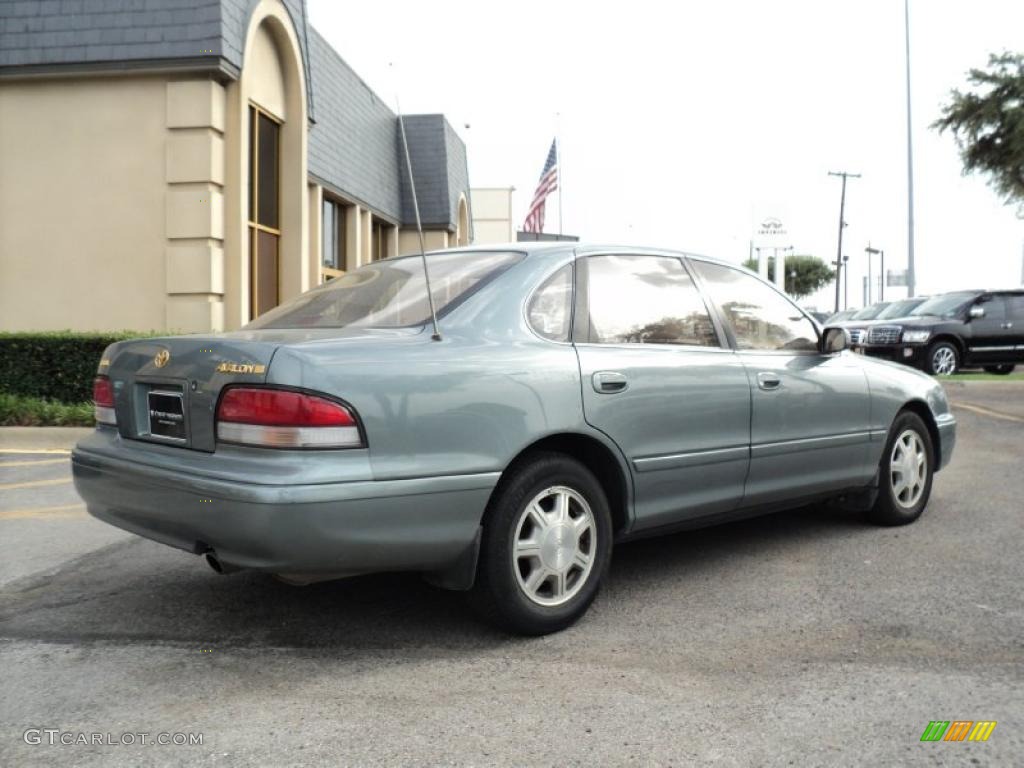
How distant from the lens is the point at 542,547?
12.4ft

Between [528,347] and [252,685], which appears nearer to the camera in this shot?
[252,685]

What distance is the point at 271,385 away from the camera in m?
3.29

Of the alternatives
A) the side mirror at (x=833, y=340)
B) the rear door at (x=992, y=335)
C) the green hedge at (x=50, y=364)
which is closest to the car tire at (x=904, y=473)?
the side mirror at (x=833, y=340)

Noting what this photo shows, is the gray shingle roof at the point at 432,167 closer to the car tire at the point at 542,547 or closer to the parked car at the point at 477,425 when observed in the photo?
the parked car at the point at 477,425

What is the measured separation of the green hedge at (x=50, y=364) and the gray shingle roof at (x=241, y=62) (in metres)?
3.52

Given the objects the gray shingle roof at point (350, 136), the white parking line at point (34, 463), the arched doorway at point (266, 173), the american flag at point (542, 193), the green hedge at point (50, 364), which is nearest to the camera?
the white parking line at point (34, 463)

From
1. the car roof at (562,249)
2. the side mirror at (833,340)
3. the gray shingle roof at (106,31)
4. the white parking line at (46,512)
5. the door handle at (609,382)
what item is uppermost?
the gray shingle roof at (106,31)

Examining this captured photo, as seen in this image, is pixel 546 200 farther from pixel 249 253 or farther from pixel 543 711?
pixel 543 711

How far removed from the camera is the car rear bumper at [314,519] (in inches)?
126

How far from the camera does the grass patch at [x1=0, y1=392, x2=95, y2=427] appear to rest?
10.2 metres

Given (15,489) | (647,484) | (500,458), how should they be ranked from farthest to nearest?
(15,489), (647,484), (500,458)

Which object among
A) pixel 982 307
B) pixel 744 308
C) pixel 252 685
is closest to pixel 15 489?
pixel 252 685

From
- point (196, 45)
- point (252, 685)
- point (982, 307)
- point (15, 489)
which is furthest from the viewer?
point (982, 307)

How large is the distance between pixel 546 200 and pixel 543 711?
24613 mm
